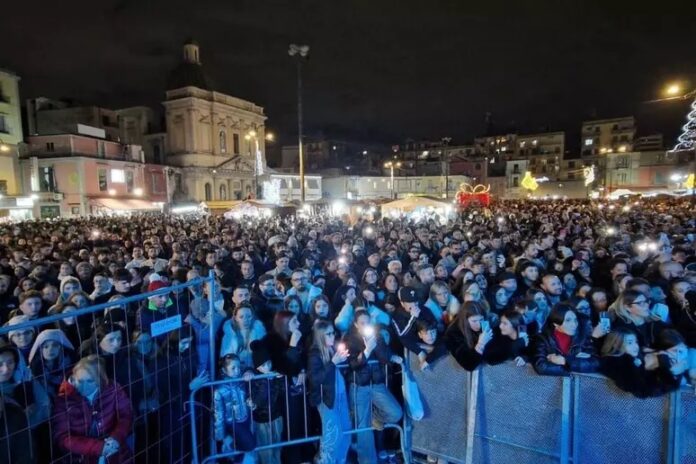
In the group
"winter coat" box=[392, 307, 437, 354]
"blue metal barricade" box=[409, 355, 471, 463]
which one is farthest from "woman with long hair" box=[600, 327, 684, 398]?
"winter coat" box=[392, 307, 437, 354]

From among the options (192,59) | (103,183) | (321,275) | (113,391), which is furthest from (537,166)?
(113,391)

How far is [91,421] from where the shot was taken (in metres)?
3.31

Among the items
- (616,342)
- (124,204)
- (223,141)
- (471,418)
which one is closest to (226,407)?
(471,418)

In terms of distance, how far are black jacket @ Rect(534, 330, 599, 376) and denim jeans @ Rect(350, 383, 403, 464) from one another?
1508 millimetres

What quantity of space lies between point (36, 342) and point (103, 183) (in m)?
38.6

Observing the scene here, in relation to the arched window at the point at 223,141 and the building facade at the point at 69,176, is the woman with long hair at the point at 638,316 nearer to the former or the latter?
the building facade at the point at 69,176

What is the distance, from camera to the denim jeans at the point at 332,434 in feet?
13.6

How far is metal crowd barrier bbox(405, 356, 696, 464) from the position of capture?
310 cm

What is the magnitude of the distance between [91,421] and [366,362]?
2442 mm

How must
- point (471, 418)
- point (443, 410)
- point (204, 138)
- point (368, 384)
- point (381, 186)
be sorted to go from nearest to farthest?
point (471, 418) → point (443, 410) → point (368, 384) → point (204, 138) → point (381, 186)

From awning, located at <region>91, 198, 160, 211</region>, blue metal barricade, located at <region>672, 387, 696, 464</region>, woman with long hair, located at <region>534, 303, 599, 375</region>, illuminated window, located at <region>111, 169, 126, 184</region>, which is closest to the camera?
blue metal barricade, located at <region>672, 387, 696, 464</region>

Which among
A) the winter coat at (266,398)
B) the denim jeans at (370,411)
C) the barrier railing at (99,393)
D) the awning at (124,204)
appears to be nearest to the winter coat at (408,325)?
the denim jeans at (370,411)

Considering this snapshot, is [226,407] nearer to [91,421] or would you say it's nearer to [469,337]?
[91,421]

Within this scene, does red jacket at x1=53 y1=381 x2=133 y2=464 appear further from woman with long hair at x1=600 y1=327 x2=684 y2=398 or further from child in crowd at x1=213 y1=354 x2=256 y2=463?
woman with long hair at x1=600 y1=327 x2=684 y2=398
